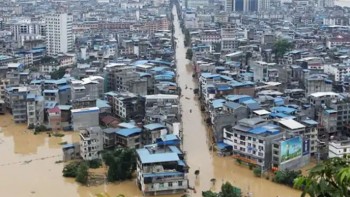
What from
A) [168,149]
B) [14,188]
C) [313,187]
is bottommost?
[14,188]

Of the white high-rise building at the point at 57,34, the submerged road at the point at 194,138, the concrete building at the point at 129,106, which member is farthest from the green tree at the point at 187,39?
the concrete building at the point at 129,106

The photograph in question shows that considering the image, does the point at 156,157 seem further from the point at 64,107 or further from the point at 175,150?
the point at 64,107

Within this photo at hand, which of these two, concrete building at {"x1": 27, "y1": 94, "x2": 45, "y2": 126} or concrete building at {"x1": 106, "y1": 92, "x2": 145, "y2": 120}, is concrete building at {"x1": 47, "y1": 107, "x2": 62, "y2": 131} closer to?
concrete building at {"x1": 27, "y1": 94, "x2": 45, "y2": 126}

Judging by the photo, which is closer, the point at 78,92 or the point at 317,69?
the point at 78,92

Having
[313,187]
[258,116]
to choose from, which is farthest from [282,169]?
[313,187]

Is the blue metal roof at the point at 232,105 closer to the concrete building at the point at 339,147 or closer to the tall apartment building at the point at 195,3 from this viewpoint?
the concrete building at the point at 339,147

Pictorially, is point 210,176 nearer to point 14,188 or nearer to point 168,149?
point 168,149

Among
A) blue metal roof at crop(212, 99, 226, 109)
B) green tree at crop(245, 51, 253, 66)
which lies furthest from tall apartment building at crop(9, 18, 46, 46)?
blue metal roof at crop(212, 99, 226, 109)
